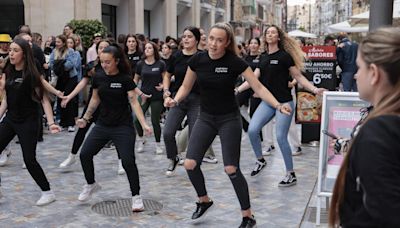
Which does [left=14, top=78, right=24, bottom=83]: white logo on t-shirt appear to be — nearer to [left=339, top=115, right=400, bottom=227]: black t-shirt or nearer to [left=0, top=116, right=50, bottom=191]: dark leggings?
[left=0, top=116, right=50, bottom=191]: dark leggings

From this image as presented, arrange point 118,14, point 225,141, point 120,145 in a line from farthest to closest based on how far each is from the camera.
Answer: point 118,14 < point 120,145 < point 225,141

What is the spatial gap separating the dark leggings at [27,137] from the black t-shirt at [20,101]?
6cm

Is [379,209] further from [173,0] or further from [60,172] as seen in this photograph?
[173,0]

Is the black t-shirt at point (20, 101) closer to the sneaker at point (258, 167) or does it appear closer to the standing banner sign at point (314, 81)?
the sneaker at point (258, 167)

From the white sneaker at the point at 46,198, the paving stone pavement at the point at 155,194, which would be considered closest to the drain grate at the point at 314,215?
the paving stone pavement at the point at 155,194

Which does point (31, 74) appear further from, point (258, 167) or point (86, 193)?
point (258, 167)

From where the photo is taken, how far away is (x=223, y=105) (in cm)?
497

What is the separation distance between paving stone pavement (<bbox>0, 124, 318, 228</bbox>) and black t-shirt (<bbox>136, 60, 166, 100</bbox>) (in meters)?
1.10

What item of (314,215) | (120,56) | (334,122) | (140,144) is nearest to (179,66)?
(120,56)

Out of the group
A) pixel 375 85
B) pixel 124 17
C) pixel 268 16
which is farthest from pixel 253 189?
pixel 268 16

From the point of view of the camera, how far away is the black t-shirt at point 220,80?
16.2ft

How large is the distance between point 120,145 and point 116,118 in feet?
0.95

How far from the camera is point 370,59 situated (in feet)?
6.16

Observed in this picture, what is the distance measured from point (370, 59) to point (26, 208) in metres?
4.80
